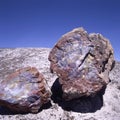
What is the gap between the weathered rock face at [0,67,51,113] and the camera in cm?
1259

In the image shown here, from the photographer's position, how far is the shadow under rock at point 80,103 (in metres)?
13.7

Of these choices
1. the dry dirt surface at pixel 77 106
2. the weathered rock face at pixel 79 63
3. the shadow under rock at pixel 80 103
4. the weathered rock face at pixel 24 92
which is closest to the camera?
the weathered rock face at pixel 24 92

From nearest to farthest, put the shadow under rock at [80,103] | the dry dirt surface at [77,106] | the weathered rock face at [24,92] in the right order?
1. the weathered rock face at [24,92]
2. the dry dirt surface at [77,106]
3. the shadow under rock at [80,103]

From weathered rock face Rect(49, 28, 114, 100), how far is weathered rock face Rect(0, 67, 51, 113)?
1.17 metres

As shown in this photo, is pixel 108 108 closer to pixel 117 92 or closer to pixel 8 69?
pixel 117 92

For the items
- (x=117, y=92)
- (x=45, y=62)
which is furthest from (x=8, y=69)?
(x=117, y=92)

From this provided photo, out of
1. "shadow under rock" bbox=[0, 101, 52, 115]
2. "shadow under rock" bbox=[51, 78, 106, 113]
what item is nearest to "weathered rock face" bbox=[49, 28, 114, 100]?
"shadow under rock" bbox=[51, 78, 106, 113]

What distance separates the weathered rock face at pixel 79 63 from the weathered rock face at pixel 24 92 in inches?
46.0

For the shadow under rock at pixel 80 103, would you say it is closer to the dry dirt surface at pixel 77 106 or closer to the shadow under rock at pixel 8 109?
the dry dirt surface at pixel 77 106

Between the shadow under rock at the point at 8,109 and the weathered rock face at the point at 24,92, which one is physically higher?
the weathered rock face at the point at 24,92

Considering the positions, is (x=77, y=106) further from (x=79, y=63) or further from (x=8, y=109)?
(x=8, y=109)

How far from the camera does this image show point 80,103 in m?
14.0

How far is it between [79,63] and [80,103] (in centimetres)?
225

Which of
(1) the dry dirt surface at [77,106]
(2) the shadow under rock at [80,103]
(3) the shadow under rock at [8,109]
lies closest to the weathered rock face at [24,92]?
(3) the shadow under rock at [8,109]
